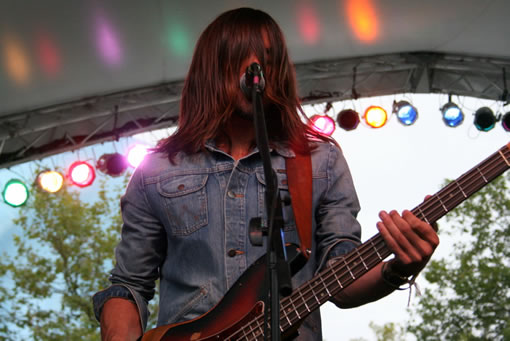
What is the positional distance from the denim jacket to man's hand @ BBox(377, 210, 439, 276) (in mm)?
258

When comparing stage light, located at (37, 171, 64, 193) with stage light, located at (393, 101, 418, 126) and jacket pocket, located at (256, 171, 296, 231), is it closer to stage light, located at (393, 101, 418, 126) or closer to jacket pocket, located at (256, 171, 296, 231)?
stage light, located at (393, 101, 418, 126)

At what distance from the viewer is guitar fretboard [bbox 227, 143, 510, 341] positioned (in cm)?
194

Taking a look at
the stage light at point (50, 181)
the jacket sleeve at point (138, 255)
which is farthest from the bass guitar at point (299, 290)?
the stage light at point (50, 181)

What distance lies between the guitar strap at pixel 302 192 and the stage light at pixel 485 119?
561 cm

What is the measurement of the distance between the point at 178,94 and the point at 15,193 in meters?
2.32

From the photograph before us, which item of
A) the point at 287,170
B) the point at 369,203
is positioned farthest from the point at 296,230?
the point at 369,203

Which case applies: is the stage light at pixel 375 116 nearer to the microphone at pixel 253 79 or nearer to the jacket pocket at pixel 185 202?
the jacket pocket at pixel 185 202

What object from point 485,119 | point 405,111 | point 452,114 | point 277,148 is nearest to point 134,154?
point 405,111

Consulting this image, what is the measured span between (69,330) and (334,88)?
1217 cm

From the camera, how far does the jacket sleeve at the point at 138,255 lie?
7.60 ft

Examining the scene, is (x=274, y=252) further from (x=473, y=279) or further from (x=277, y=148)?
(x=473, y=279)

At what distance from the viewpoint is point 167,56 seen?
22.0 feet

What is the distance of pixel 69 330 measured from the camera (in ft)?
56.1

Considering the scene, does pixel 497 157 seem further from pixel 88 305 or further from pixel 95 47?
pixel 88 305
